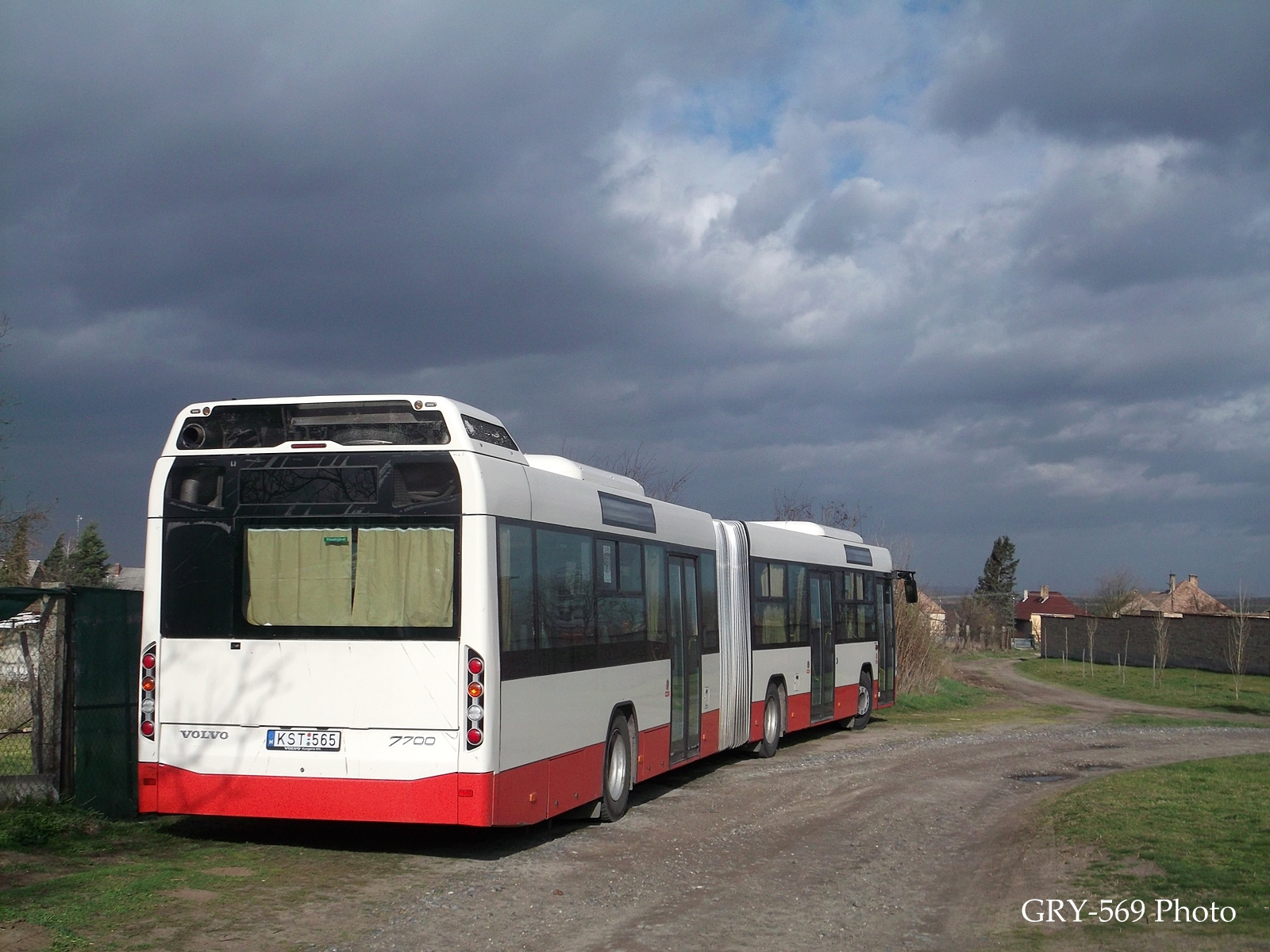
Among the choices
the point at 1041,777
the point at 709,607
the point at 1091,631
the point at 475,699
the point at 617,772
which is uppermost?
the point at 709,607

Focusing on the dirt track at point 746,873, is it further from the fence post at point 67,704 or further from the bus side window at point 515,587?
the fence post at point 67,704

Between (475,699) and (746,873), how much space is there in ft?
8.04

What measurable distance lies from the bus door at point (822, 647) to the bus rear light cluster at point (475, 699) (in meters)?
11.4

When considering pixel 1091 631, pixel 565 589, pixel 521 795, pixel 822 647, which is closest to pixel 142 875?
pixel 521 795

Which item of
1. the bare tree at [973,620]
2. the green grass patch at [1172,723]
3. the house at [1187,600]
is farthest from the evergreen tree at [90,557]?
the house at [1187,600]

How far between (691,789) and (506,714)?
569cm

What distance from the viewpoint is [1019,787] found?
14953mm

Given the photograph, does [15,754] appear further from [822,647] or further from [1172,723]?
[1172,723]

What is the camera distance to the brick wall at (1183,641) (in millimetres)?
52875

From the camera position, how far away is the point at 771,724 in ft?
57.6

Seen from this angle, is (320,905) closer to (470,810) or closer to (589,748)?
(470,810)

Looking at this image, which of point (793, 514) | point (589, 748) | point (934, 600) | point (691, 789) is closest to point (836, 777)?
point (691, 789)

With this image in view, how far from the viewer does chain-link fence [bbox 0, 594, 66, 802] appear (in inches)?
394

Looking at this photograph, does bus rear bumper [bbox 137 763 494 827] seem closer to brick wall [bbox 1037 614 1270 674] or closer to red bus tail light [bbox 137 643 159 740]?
red bus tail light [bbox 137 643 159 740]
